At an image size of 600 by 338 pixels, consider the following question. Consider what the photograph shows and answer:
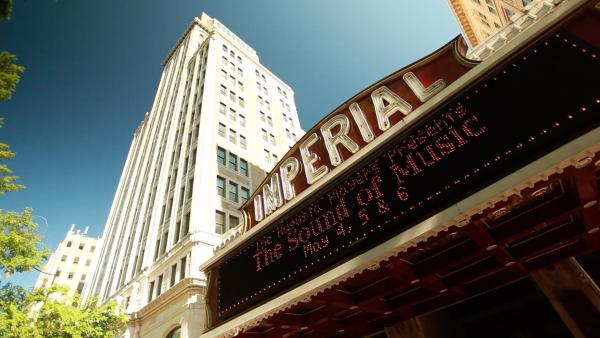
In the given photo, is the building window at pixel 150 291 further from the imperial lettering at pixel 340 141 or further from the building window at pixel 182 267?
the imperial lettering at pixel 340 141

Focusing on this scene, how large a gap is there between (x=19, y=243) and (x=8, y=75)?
46.4 ft

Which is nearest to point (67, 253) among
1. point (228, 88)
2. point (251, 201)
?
point (228, 88)

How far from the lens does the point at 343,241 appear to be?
701cm

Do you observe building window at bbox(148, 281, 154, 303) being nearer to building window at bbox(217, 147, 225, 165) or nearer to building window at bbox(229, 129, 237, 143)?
building window at bbox(217, 147, 225, 165)

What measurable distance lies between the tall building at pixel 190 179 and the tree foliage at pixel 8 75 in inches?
552

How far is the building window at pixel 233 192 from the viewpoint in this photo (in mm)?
29094

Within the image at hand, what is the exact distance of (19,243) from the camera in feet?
66.1

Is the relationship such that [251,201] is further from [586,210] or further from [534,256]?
[586,210]

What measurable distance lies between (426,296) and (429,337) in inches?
69.1

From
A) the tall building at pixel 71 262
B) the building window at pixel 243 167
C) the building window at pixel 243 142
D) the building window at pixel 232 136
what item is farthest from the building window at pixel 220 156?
the tall building at pixel 71 262

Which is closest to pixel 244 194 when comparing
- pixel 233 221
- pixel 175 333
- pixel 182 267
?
pixel 233 221

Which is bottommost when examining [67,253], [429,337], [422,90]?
[429,337]

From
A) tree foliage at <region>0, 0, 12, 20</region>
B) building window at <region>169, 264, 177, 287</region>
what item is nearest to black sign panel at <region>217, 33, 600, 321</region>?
tree foliage at <region>0, 0, 12, 20</region>

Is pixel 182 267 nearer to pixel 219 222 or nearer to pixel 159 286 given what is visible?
pixel 159 286
